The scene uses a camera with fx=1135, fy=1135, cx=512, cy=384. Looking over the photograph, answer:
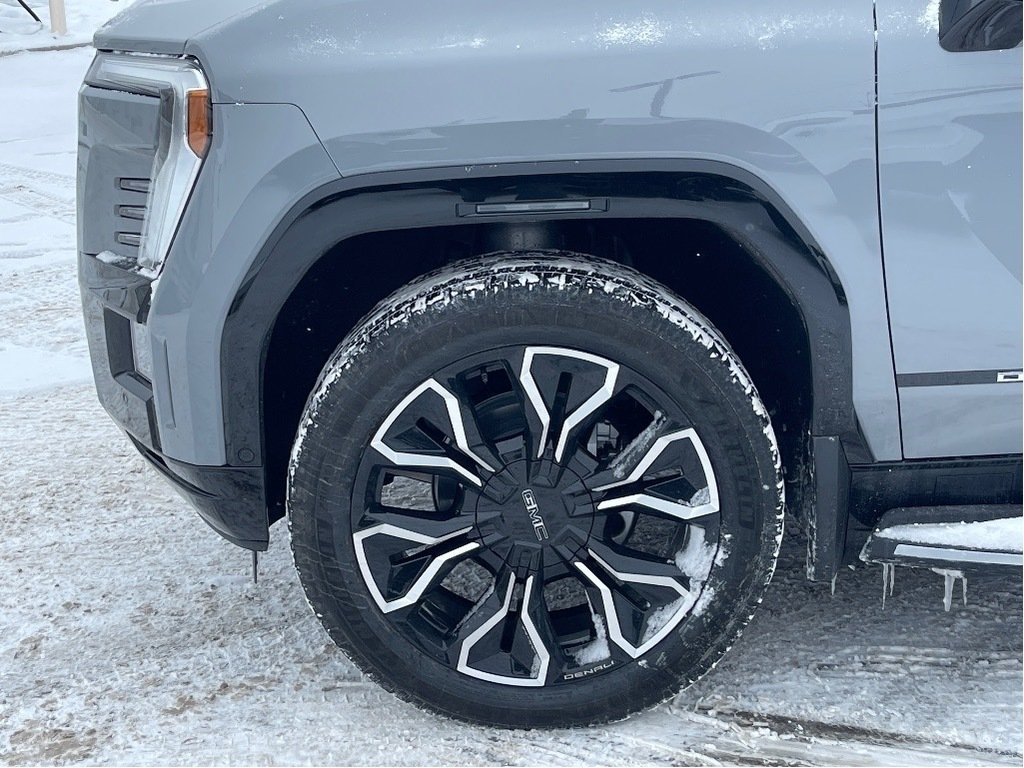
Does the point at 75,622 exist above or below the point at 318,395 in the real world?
below

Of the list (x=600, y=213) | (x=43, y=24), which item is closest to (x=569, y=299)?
(x=600, y=213)

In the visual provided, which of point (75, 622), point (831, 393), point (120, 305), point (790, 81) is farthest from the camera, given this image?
point (75, 622)

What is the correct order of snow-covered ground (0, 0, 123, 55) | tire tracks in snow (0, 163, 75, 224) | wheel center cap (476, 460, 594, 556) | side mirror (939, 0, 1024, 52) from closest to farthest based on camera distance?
1. side mirror (939, 0, 1024, 52)
2. wheel center cap (476, 460, 594, 556)
3. tire tracks in snow (0, 163, 75, 224)
4. snow-covered ground (0, 0, 123, 55)

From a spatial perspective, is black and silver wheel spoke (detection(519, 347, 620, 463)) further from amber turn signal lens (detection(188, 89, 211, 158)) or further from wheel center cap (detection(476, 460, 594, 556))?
amber turn signal lens (detection(188, 89, 211, 158))

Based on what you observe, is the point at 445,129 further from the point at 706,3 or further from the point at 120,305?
the point at 120,305

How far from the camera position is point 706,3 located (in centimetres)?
199

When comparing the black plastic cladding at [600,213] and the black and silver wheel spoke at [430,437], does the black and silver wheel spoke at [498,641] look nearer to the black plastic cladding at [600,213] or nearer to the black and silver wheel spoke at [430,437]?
the black and silver wheel spoke at [430,437]

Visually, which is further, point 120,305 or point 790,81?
point 120,305

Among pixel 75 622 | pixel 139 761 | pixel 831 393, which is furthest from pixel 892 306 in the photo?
pixel 75 622

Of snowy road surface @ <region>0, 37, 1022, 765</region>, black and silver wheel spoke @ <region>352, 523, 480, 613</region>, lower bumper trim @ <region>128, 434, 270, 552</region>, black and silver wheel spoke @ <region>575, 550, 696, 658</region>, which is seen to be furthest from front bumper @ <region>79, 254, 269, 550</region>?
black and silver wheel spoke @ <region>575, 550, 696, 658</region>

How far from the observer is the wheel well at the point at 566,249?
2.28m

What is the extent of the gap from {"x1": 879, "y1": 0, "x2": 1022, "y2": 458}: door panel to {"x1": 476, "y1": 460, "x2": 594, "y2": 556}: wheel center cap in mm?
642

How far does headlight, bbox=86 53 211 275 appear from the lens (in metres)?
2.05

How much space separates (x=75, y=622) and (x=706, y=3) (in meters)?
2.06
